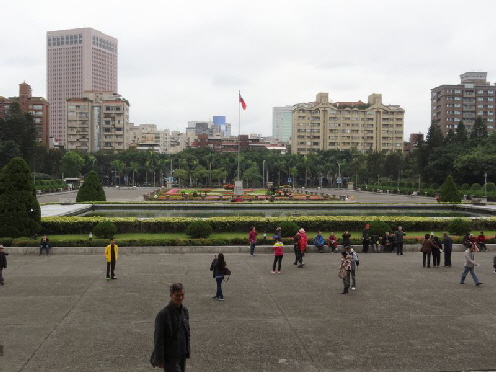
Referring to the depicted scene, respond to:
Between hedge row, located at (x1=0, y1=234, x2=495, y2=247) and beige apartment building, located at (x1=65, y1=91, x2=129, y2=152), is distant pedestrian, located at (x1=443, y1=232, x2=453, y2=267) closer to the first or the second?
hedge row, located at (x1=0, y1=234, x2=495, y2=247)

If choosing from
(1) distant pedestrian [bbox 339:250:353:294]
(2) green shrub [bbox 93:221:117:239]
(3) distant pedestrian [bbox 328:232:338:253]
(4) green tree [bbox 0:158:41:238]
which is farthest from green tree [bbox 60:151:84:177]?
(1) distant pedestrian [bbox 339:250:353:294]

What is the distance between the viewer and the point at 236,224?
26234mm

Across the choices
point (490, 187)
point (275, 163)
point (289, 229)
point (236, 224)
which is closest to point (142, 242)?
point (236, 224)

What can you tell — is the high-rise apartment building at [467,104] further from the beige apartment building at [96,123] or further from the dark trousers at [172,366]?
the dark trousers at [172,366]

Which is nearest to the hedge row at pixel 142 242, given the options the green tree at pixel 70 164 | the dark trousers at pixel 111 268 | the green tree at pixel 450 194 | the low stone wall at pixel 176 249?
the low stone wall at pixel 176 249

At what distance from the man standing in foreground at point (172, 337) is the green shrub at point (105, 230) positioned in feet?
59.6

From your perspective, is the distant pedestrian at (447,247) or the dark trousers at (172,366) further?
the distant pedestrian at (447,247)

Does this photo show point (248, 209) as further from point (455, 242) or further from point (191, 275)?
point (191, 275)

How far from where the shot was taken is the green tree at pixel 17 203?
22.9m

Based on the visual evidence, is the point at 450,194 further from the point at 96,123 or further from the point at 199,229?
A: the point at 96,123

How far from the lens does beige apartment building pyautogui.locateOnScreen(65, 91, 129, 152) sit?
514ft

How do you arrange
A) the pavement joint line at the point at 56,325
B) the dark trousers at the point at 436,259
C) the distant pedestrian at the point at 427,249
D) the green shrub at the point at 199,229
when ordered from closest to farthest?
the pavement joint line at the point at 56,325 → the distant pedestrian at the point at 427,249 → the dark trousers at the point at 436,259 → the green shrub at the point at 199,229

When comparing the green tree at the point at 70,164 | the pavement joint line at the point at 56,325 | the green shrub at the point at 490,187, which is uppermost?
the green tree at the point at 70,164

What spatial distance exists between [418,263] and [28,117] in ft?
260
